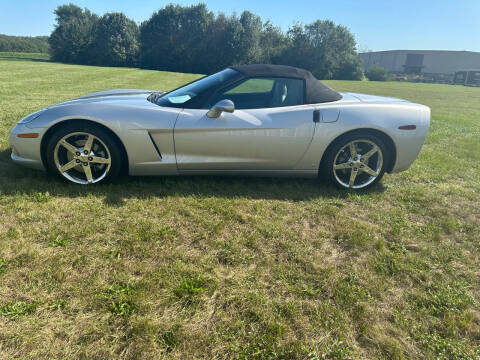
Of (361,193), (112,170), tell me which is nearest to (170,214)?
(112,170)

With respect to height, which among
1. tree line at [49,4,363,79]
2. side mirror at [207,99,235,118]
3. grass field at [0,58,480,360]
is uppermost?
tree line at [49,4,363,79]

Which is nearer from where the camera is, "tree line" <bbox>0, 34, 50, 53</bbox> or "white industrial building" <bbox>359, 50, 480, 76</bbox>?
"white industrial building" <bbox>359, 50, 480, 76</bbox>

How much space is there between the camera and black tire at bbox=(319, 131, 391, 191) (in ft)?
11.1

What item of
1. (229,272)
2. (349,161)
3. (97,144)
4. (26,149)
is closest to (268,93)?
(349,161)

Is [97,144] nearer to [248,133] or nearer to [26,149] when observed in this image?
[26,149]

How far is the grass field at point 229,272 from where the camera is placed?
1.62 metres

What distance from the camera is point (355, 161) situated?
3471 mm

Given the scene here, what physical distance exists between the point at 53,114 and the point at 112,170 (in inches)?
30.8

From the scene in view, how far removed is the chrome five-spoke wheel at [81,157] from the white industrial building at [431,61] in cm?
7928

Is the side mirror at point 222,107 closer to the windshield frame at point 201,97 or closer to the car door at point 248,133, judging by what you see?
the car door at point 248,133

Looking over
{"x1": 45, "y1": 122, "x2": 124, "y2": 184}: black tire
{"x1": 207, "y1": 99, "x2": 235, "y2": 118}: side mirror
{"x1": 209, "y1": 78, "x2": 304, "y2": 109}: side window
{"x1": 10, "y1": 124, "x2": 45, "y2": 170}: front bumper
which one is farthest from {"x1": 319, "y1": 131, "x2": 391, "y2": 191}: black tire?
{"x1": 10, "y1": 124, "x2": 45, "y2": 170}: front bumper

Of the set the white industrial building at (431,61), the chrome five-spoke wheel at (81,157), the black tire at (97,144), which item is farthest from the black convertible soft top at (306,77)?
the white industrial building at (431,61)

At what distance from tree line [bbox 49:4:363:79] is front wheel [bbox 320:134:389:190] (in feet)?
160

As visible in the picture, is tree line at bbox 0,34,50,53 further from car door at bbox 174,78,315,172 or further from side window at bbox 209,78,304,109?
car door at bbox 174,78,315,172
